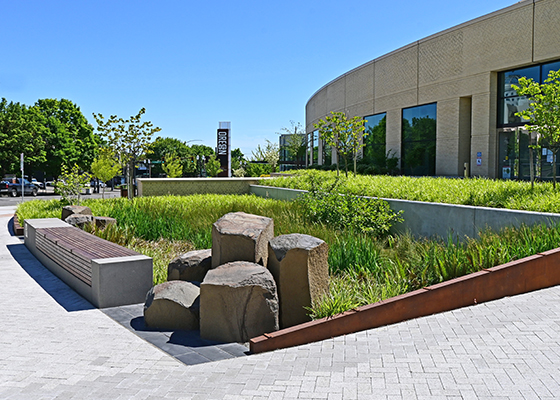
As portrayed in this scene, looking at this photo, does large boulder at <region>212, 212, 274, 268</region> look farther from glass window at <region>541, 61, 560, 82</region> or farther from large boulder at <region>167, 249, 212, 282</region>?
glass window at <region>541, 61, 560, 82</region>

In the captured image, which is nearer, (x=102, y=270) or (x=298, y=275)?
(x=298, y=275)

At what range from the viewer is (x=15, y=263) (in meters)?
10.4

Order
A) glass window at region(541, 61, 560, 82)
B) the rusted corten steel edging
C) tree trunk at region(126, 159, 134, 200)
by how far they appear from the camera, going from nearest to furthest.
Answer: the rusted corten steel edging < tree trunk at region(126, 159, 134, 200) < glass window at region(541, 61, 560, 82)

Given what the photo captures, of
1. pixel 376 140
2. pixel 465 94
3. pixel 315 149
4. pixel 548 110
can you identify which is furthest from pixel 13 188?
pixel 548 110

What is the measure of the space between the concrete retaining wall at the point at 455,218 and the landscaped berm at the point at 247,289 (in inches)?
160

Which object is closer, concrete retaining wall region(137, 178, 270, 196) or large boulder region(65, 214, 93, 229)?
large boulder region(65, 214, 93, 229)

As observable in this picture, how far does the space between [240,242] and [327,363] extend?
233 centimetres

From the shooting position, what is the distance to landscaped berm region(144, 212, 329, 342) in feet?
18.4

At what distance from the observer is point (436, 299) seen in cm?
601

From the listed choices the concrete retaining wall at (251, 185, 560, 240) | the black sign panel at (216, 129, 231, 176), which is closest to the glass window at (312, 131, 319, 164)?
the black sign panel at (216, 129, 231, 176)

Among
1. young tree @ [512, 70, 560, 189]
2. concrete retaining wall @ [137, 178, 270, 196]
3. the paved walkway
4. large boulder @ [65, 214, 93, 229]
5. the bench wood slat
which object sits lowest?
the paved walkway

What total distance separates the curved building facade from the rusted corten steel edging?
61.3 ft

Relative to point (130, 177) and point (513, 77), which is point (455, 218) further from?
point (513, 77)

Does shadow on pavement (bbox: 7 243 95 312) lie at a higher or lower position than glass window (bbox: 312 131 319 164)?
lower
